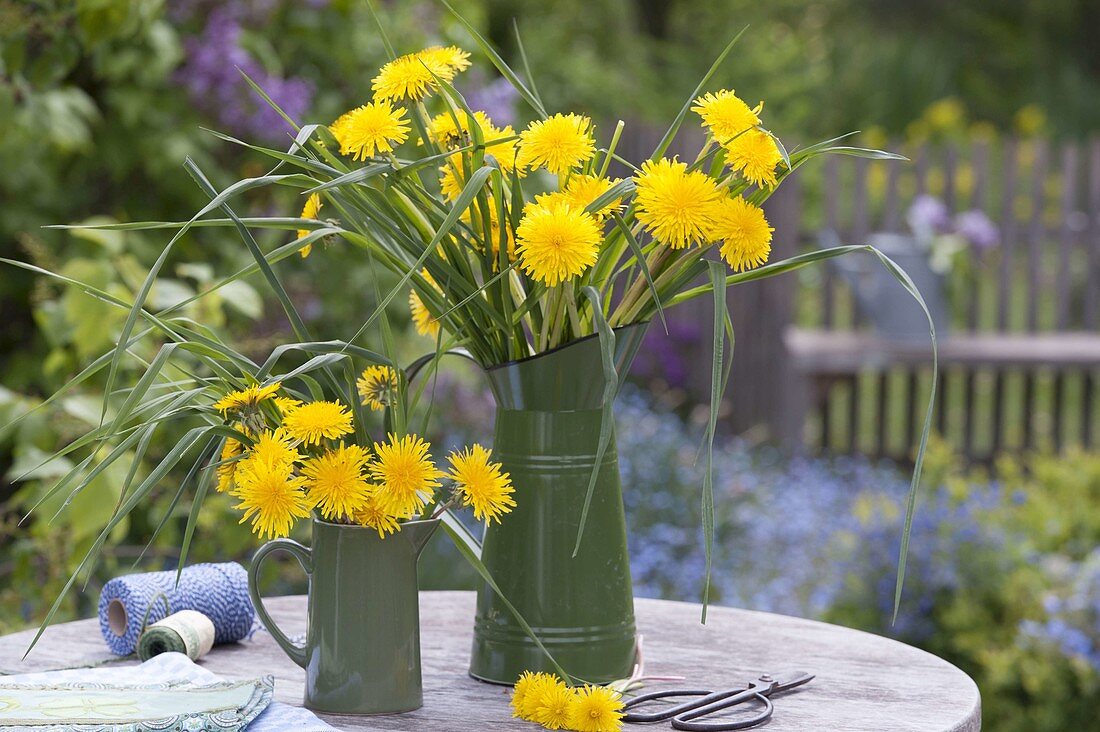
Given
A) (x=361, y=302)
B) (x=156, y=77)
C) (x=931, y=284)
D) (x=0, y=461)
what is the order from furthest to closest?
(x=931, y=284) → (x=361, y=302) → (x=0, y=461) → (x=156, y=77)

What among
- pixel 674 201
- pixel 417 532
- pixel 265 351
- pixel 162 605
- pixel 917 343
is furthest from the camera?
pixel 917 343

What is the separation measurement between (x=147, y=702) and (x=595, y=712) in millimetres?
391

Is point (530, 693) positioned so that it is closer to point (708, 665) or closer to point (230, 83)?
point (708, 665)

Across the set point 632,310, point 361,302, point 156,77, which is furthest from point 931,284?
point 632,310

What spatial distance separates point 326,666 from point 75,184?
243 cm

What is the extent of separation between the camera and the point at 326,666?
119cm

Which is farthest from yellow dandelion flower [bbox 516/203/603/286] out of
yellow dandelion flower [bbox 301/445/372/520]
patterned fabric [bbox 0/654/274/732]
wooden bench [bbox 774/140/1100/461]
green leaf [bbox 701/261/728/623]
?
wooden bench [bbox 774/140/1100/461]

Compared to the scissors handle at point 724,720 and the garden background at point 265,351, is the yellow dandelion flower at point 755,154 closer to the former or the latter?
the scissors handle at point 724,720

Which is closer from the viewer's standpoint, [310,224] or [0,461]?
[310,224]

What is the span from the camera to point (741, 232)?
3.66 ft

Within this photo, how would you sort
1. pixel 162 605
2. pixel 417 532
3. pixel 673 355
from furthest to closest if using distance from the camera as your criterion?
pixel 673 355 → pixel 162 605 → pixel 417 532

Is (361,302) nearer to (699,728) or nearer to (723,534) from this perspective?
(723,534)

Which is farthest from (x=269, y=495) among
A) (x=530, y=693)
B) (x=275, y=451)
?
(x=530, y=693)

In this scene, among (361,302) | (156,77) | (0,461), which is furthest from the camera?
(361,302)
